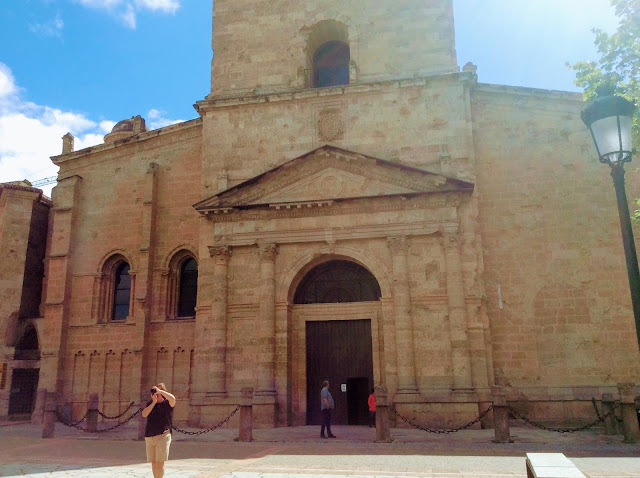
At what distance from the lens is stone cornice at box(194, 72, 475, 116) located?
1911 centimetres

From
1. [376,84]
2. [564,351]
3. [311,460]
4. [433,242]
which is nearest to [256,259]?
[433,242]

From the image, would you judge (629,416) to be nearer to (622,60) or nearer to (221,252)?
(622,60)

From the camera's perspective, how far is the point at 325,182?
61.4 ft

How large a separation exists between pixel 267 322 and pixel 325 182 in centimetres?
498

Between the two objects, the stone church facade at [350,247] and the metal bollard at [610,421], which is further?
the stone church facade at [350,247]

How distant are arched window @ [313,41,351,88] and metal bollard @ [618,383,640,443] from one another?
1484 centimetres

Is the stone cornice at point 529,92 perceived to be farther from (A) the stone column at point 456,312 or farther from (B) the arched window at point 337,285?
(B) the arched window at point 337,285

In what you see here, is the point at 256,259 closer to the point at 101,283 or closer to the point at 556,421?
the point at 101,283

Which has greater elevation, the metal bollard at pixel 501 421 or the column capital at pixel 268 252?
the column capital at pixel 268 252

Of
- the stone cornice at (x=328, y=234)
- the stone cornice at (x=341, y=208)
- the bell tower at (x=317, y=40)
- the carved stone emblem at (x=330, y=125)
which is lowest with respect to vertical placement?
the stone cornice at (x=328, y=234)

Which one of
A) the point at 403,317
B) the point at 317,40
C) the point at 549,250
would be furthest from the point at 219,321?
the point at 317,40

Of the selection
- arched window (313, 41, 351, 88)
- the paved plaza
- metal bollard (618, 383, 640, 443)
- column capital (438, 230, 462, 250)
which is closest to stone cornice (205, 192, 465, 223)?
column capital (438, 230, 462, 250)

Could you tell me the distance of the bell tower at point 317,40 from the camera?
1991cm

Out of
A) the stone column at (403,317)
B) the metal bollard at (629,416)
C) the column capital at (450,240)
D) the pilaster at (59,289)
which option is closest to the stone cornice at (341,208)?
the column capital at (450,240)
